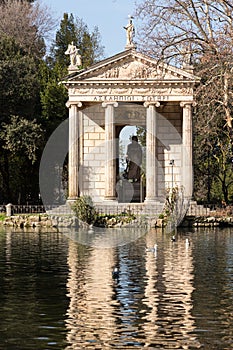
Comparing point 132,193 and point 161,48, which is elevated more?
point 161,48

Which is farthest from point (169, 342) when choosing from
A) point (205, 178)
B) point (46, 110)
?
point (205, 178)

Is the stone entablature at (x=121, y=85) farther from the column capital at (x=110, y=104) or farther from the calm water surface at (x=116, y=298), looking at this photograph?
the calm water surface at (x=116, y=298)

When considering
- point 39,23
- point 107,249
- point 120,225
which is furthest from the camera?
point 39,23

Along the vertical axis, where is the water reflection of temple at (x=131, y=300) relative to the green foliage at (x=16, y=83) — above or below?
below

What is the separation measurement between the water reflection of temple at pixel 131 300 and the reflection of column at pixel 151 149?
26968 millimetres

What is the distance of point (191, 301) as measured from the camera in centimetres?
1752

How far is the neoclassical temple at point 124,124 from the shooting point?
55.0 meters

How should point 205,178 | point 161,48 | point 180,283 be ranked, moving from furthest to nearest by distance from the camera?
point 205,178 → point 161,48 → point 180,283

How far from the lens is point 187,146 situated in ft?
185

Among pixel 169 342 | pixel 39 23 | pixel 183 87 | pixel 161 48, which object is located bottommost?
pixel 169 342

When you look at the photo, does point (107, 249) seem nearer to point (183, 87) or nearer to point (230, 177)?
point (183, 87)

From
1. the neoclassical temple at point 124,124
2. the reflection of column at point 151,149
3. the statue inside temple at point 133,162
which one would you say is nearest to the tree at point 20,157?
the neoclassical temple at point 124,124

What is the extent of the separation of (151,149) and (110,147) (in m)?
2.91

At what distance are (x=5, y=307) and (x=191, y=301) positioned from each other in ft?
13.4
